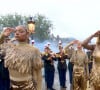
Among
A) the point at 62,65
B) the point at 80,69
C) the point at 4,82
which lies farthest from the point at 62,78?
the point at 4,82

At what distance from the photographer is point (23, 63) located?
6.38 m

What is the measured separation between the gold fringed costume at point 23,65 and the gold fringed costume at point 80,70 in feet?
21.1

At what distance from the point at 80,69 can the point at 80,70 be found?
0.03 m

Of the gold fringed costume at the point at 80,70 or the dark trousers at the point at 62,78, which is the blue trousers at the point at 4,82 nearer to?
the gold fringed costume at the point at 80,70

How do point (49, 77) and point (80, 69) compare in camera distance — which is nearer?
point (80, 69)

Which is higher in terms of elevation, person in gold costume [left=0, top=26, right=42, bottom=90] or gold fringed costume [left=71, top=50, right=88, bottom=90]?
person in gold costume [left=0, top=26, right=42, bottom=90]

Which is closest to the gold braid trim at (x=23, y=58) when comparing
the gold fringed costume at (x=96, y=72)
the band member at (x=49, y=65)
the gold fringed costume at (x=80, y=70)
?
the gold fringed costume at (x=96, y=72)

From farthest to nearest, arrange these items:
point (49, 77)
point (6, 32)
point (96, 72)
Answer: point (49, 77) < point (96, 72) < point (6, 32)

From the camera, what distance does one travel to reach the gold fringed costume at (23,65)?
20.9 ft

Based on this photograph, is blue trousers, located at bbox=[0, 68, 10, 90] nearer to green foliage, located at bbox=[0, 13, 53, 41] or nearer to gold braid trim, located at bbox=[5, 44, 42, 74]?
gold braid trim, located at bbox=[5, 44, 42, 74]

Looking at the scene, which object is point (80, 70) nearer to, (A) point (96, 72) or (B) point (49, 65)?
(B) point (49, 65)

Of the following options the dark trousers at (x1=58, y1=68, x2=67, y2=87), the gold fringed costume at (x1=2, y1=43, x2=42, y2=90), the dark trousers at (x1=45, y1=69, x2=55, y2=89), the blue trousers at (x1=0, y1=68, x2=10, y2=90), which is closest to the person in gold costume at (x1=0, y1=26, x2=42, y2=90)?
the gold fringed costume at (x1=2, y1=43, x2=42, y2=90)

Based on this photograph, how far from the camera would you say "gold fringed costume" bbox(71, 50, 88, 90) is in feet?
42.3

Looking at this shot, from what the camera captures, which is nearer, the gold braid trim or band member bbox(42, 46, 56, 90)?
the gold braid trim
